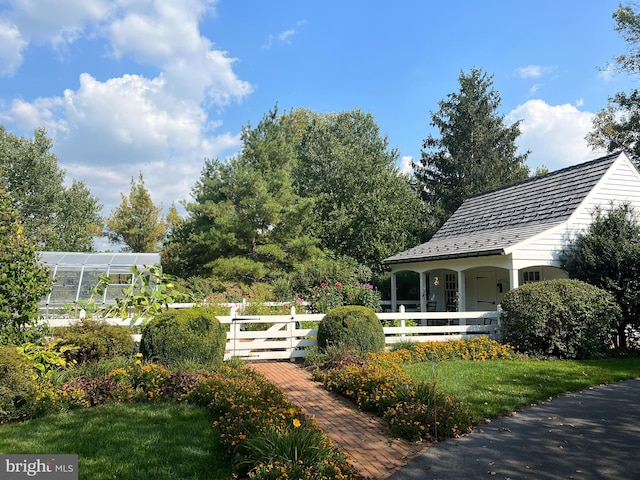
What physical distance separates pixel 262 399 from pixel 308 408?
44.7 inches

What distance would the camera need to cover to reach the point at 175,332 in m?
8.54

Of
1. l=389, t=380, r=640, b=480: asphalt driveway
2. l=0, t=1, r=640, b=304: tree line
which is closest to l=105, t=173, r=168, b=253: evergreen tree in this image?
l=0, t=1, r=640, b=304: tree line

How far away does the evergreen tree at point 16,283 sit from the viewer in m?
6.84

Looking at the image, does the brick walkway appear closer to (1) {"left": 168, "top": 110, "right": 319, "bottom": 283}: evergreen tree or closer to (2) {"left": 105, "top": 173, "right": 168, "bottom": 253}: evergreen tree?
→ (1) {"left": 168, "top": 110, "right": 319, "bottom": 283}: evergreen tree

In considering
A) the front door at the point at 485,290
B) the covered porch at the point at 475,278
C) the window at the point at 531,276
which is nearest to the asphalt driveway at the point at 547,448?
the covered porch at the point at 475,278

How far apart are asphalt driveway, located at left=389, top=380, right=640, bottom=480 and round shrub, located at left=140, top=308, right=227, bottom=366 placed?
4.86 m

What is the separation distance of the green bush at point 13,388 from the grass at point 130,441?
266mm

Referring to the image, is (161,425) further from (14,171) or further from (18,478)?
(14,171)

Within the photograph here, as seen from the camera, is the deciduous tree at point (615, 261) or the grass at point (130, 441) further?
the deciduous tree at point (615, 261)

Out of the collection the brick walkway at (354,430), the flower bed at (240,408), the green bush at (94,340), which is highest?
the green bush at (94,340)

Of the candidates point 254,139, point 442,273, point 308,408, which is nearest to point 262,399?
point 308,408

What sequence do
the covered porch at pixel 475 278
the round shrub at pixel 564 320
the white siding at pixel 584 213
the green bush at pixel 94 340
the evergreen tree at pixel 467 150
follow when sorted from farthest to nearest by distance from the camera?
1. the evergreen tree at pixel 467 150
2. the covered porch at pixel 475 278
3. the white siding at pixel 584 213
4. the round shrub at pixel 564 320
5. the green bush at pixel 94 340

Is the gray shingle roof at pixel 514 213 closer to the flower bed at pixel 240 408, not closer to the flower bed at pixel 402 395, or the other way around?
the flower bed at pixel 402 395

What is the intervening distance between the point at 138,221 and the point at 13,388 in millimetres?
31397
